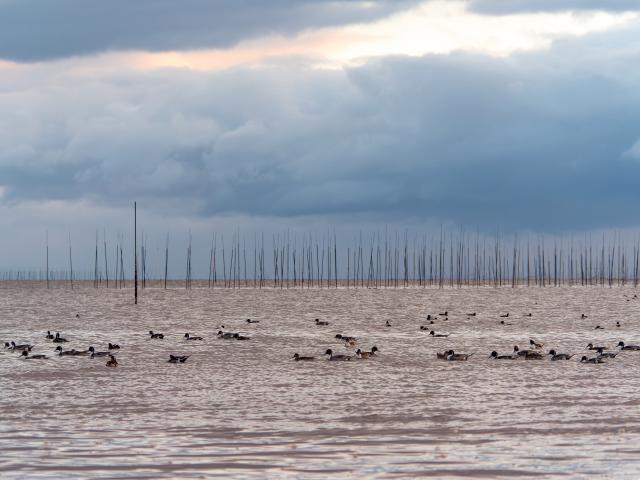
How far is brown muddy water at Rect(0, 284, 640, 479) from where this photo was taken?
51.1 feet

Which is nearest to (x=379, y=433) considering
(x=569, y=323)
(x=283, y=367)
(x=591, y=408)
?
(x=591, y=408)

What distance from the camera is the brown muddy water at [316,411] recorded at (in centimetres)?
1558

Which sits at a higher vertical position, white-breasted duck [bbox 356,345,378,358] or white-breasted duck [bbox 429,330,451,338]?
white-breasted duck [bbox 356,345,378,358]

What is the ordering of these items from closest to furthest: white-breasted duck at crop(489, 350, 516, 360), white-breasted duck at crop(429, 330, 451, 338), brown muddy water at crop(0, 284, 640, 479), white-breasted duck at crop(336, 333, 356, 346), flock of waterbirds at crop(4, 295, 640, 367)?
brown muddy water at crop(0, 284, 640, 479) < flock of waterbirds at crop(4, 295, 640, 367) < white-breasted duck at crop(489, 350, 516, 360) < white-breasted duck at crop(336, 333, 356, 346) < white-breasted duck at crop(429, 330, 451, 338)

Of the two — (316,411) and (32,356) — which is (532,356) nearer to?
(316,411)

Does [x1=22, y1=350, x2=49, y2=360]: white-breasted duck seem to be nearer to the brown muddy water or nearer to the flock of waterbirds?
the flock of waterbirds

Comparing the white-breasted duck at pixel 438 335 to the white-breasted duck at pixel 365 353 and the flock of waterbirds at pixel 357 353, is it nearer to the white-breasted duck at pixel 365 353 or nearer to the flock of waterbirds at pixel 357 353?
the flock of waterbirds at pixel 357 353

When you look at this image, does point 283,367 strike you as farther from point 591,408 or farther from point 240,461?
point 240,461

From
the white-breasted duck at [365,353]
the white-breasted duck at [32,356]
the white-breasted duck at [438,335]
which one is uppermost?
the white-breasted duck at [32,356]

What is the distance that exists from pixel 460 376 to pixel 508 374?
59.3 inches

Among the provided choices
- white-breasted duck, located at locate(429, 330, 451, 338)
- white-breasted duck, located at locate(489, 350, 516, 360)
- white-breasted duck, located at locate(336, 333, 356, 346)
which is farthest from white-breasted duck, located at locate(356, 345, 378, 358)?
white-breasted duck, located at locate(429, 330, 451, 338)

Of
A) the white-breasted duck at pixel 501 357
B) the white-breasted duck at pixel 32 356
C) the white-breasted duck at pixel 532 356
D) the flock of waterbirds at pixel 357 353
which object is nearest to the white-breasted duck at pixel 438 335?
the flock of waterbirds at pixel 357 353

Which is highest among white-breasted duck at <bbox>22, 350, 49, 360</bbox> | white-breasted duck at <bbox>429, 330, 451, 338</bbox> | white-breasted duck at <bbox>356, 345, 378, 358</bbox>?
white-breasted duck at <bbox>22, 350, 49, 360</bbox>

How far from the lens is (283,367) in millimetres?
A: 31891
